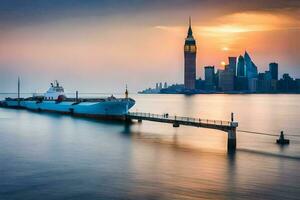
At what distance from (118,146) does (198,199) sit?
31.9 metres

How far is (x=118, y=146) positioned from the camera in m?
63.1

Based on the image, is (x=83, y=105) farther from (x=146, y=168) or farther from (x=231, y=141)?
(x=146, y=168)

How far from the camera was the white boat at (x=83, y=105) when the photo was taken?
357 ft

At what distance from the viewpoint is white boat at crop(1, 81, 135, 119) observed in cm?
10882

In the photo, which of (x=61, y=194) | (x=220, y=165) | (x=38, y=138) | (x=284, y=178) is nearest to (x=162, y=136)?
(x=38, y=138)

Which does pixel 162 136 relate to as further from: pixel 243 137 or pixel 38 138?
pixel 38 138

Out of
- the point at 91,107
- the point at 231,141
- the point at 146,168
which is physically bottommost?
the point at 146,168

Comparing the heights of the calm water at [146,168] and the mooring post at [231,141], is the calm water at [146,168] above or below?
below

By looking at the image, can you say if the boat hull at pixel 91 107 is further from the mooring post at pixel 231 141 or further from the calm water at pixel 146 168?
the mooring post at pixel 231 141

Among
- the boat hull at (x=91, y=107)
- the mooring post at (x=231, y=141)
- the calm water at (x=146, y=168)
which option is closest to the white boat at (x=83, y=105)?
the boat hull at (x=91, y=107)

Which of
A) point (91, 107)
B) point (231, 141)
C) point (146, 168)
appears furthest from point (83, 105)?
point (146, 168)

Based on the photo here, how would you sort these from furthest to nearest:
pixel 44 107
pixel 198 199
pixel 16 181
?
pixel 44 107 → pixel 16 181 → pixel 198 199

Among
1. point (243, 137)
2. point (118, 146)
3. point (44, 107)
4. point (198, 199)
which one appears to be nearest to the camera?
point (198, 199)

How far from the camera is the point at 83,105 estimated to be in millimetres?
126000
